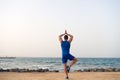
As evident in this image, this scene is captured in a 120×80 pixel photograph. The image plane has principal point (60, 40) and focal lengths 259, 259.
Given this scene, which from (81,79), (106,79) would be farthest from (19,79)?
(106,79)

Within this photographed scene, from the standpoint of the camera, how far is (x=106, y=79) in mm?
12195

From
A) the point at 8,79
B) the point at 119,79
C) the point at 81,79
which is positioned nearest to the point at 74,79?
the point at 81,79

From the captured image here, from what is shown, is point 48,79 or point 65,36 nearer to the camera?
point 65,36

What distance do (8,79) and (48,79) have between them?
1.99 m

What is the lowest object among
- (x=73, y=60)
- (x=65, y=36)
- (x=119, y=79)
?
(x=119, y=79)

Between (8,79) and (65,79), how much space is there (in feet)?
9.24

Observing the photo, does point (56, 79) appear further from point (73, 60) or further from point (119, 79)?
point (119, 79)

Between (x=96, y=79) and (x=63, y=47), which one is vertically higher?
(x=63, y=47)

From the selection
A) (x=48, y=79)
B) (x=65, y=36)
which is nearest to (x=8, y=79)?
(x=48, y=79)

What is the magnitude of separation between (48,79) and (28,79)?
3.19ft

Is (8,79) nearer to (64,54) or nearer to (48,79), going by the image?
(48,79)

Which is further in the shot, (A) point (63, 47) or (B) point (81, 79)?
(B) point (81, 79)

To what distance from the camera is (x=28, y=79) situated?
12469mm

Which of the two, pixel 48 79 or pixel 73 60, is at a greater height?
pixel 73 60
